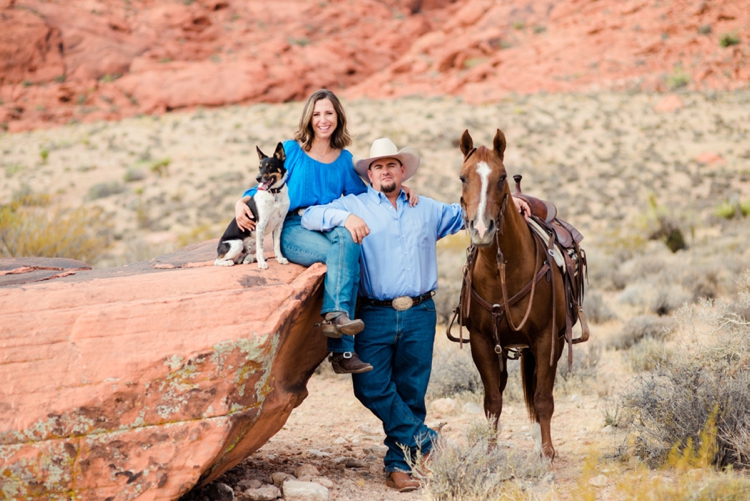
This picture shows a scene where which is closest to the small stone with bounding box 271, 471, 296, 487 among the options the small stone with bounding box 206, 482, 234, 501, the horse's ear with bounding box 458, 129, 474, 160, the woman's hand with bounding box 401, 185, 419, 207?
the small stone with bounding box 206, 482, 234, 501

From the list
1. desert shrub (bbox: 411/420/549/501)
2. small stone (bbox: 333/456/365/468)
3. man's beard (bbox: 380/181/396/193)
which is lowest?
small stone (bbox: 333/456/365/468)

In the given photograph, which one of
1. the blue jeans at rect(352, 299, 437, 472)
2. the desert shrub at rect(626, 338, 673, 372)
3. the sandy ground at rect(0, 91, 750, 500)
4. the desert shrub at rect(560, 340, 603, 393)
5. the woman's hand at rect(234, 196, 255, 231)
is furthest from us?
the desert shrub at rect(626, 338, 673, 372)

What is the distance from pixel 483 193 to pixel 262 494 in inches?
99.3

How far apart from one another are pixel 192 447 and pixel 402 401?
1.64 metres

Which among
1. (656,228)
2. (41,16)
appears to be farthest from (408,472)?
(41,16)

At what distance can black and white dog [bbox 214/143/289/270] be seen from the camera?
171 inches

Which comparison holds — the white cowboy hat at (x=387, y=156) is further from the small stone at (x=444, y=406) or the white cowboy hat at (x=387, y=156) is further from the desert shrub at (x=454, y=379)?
the desert shrub at (x=454, y=379)

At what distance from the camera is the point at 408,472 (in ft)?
14.7

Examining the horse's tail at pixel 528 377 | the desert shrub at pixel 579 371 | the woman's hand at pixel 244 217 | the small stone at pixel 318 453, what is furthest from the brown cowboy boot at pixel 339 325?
the desert shrub at pixel 579 371

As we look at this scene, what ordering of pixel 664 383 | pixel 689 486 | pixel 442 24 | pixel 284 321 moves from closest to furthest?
pixel 689 486, pixel 284 321, pixel 664 383, pixel 442 24

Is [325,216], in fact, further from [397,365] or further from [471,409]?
[471,409]

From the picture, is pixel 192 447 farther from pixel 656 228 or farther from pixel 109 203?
pixel 109 203

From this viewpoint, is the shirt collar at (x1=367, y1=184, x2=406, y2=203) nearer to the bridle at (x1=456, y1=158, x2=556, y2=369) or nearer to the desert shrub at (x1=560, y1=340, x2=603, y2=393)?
the bridle at (x1=456, y1=158, x2=556, y2=369)

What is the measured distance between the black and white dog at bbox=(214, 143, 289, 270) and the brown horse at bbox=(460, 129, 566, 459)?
52.6 inches
